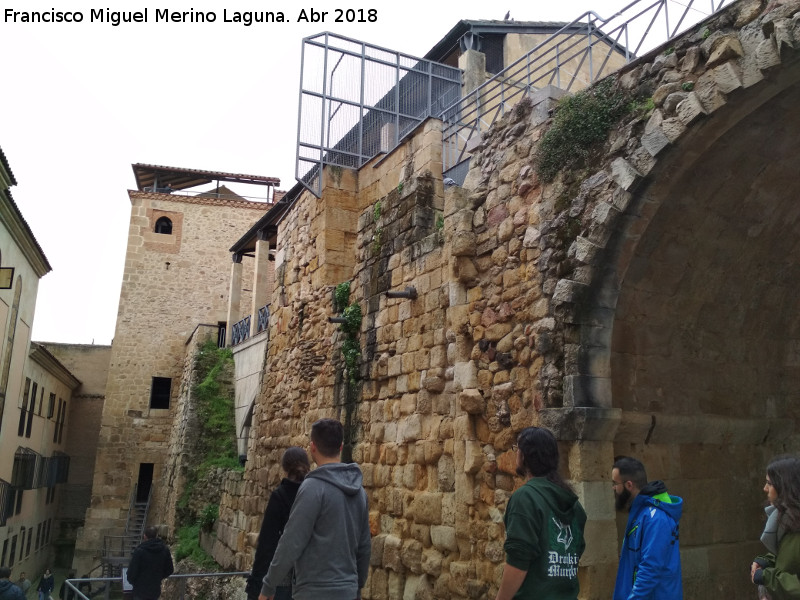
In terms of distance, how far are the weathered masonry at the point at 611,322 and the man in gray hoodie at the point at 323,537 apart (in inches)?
82.5

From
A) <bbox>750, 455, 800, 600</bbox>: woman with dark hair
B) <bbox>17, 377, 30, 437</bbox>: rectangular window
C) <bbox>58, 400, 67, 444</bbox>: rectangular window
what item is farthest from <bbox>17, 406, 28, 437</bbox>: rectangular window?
<bbox>750, 455, 800, 600</bbox>: woman with dark hair

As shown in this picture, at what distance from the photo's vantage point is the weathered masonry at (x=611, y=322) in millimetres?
5000

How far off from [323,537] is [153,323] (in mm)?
22920

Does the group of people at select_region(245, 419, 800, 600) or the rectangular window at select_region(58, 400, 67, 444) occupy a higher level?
the rectangular window at select_region(58, 400, 67, 444)

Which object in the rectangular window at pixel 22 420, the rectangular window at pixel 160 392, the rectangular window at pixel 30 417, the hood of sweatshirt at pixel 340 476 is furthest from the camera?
the rectangular window at pixel 160 392

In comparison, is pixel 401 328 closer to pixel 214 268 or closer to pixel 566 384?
pixel 566 384

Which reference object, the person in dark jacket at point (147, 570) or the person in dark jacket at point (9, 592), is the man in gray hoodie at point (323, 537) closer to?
the person in dark jacket at point (147, 570)

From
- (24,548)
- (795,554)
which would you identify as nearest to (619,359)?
(795,554)

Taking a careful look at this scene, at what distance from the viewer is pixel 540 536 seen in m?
3.27

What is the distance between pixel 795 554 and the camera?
3133 millimetres

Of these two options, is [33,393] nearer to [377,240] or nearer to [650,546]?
[377,240]

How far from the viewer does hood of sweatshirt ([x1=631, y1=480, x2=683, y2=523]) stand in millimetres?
3852

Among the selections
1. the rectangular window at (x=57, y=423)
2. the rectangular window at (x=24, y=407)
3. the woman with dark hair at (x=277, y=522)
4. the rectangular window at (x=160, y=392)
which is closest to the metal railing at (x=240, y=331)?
the rectangular window at (x=160, y=392)

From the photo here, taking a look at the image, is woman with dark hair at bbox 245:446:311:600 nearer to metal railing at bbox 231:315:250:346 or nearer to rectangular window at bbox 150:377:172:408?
metal railing at bbox 231:315:250:346
